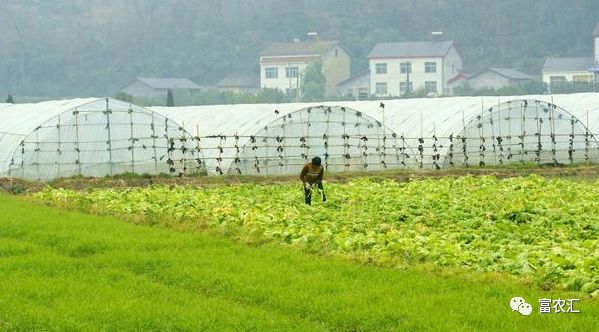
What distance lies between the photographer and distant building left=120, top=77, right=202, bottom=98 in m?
104

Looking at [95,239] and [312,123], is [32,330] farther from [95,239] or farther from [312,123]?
[312,123]

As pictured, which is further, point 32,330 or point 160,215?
point 160,215

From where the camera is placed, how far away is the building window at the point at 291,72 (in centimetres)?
11119

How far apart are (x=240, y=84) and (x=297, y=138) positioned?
72210 mm

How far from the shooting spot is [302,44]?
4505 inches

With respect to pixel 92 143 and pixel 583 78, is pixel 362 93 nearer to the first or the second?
pixel 583 78

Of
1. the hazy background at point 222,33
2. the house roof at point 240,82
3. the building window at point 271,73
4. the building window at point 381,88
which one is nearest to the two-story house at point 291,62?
the building window at point 271,73

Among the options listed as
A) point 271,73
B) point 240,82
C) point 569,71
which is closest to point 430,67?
→ point 569,71

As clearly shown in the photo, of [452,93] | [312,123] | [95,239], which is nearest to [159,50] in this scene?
[452,93]

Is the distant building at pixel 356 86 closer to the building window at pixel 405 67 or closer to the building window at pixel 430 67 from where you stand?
the building window at pixel 405 67

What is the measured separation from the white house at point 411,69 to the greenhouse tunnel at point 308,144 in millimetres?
59787

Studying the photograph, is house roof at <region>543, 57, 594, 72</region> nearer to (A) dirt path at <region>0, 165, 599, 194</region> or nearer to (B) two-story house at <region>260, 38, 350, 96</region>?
(B) two-story house at <region>260, 38, 350, 96</region>

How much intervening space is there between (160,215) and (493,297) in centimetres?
1177

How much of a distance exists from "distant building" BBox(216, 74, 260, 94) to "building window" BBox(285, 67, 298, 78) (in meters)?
3.72
